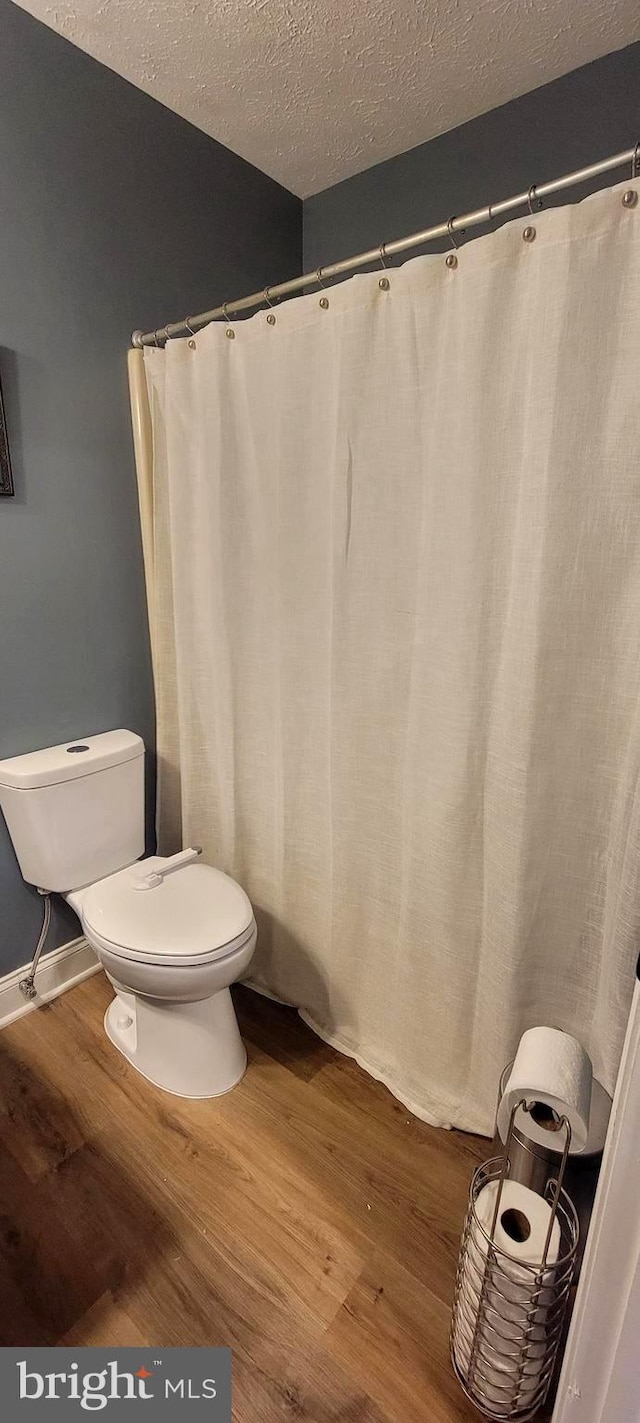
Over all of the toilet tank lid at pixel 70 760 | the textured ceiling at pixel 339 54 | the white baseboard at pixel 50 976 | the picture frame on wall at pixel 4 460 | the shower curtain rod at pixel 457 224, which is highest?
the textured ceiling at pixel 339 54

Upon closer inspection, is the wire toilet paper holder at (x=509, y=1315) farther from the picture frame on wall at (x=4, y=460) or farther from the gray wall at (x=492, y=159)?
the gray wall at (x=492, y=159)

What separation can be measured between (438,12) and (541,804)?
1629mm

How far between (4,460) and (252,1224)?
1674mm

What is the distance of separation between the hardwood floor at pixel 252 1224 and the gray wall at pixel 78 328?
0.50 meters

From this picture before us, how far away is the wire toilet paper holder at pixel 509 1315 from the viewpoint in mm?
871

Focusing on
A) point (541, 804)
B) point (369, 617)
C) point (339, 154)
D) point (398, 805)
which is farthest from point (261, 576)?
point (339, 154)

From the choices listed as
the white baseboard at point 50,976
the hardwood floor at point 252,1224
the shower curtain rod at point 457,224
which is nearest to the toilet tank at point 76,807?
the white baseboard at point 50,976

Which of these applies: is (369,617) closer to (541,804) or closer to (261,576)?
(261,576)

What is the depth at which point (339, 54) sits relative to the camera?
1390 mm

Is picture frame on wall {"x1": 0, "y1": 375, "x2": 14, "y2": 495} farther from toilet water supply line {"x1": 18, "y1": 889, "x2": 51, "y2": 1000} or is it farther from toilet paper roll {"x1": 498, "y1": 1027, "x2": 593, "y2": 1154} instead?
toilet paper roll {"x1": 498, "y1": 1027, "x2": 593, "y2": 1154}

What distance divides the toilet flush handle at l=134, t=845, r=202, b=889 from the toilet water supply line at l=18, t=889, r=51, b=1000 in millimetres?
334

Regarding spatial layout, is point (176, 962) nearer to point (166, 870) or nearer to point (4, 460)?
point (166, 870)

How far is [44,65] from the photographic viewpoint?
4.46 ft

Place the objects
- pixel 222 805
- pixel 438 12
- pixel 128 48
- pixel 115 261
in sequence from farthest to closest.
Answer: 1. pixel 222 805
2. pixel 115 261
3. pixel 128 48
4. pixel 438 12
